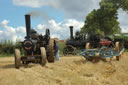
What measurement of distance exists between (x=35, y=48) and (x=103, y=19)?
23.9 metres

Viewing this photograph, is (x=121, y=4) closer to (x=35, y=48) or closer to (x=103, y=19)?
(x=103, y=19)

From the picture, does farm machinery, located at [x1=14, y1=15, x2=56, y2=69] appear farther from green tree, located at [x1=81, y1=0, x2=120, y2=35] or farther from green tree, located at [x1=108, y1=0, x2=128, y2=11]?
green tree, located at [x1=108, y1=0, x2=128, y2=11]

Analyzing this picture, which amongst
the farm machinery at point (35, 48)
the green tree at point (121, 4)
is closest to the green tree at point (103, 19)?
the green tree at point (121, 4)

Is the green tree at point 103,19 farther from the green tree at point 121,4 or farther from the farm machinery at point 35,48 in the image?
the farm machinery at point 35,48

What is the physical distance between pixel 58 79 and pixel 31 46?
363 cm

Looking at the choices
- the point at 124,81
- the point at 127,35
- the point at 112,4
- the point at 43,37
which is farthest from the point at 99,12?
the point at 124,81

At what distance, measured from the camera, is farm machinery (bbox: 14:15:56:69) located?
8.02 m

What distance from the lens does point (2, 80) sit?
5.06 meters

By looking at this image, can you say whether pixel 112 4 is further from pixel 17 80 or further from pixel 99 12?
pixel 17 80

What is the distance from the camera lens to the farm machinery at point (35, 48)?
8025 millimetres

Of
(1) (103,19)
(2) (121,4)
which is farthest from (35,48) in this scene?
(2) (121,4)

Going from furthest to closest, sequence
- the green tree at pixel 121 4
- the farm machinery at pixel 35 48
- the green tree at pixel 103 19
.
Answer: the green tree at pixel 121 4, the green tree at pixel 103 19, the farm machinery at pixel 35 48

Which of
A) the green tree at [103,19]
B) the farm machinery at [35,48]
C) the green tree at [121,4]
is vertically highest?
the green tree at [121,4]

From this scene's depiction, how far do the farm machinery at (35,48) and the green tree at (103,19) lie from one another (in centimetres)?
2153
